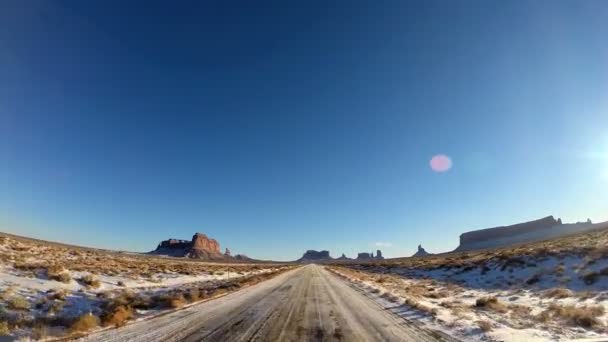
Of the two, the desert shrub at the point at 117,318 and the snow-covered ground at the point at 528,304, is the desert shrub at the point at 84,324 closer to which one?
the desert shrub at the point at 117,318

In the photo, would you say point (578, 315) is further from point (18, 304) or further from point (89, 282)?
point (89, 282)

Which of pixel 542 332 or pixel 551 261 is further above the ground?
pixel 551 261

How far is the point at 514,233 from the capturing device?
160m

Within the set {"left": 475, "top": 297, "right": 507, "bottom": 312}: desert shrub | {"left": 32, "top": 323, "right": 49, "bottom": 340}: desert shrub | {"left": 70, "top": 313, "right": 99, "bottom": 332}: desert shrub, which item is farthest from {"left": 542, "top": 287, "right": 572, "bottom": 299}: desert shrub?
{"left": 32, "top": 323, "right": 49, "bottom": 340}: desert shrub

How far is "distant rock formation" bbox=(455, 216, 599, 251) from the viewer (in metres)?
134

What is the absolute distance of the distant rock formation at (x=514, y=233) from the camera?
134 metres

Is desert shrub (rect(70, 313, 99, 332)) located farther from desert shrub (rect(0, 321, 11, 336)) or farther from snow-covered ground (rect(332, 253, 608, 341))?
snow-covered ground (rect(332, 253, 608, 341))

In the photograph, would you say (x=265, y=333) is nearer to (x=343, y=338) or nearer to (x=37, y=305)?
(x=343, y=338)

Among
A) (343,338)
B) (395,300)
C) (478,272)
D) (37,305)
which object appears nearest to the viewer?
(343,338)

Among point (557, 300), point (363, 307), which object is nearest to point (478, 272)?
point (557, 300)

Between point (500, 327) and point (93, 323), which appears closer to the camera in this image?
point (93, 323)

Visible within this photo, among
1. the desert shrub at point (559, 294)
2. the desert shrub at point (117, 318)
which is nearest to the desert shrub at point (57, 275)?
the desert shrub at point (117, 318)

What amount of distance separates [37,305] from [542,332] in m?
16.5

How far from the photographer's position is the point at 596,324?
1043 centimetres
